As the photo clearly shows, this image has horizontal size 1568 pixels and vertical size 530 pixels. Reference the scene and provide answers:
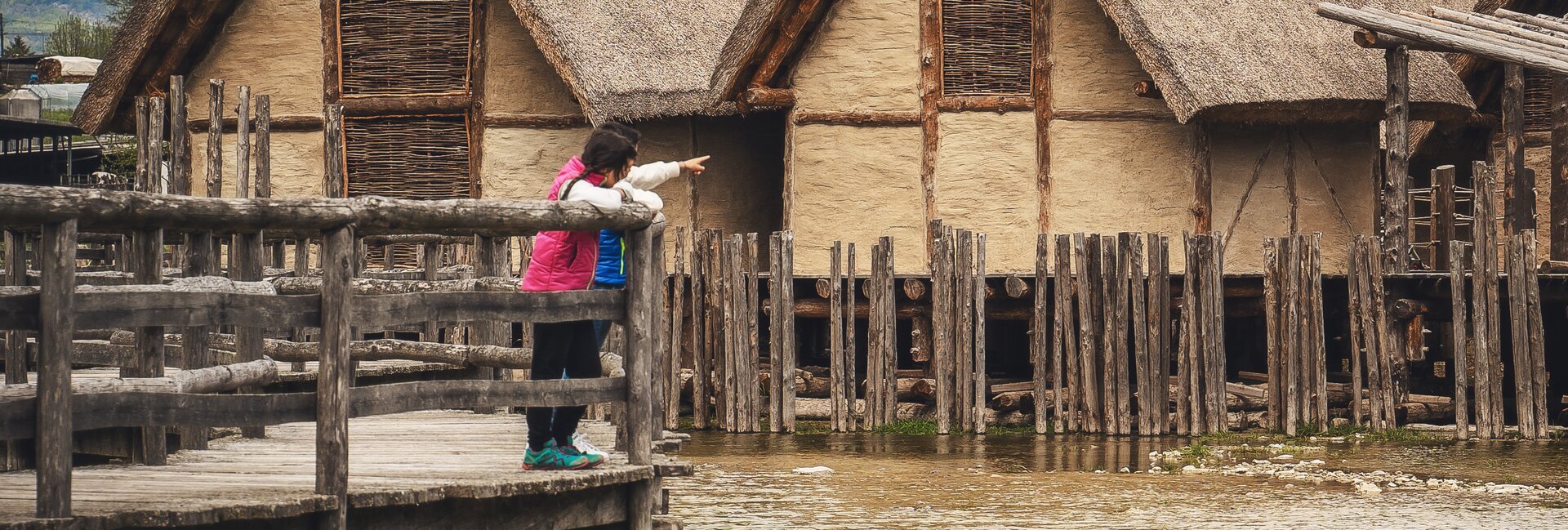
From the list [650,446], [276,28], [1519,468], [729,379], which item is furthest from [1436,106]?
[650,446]

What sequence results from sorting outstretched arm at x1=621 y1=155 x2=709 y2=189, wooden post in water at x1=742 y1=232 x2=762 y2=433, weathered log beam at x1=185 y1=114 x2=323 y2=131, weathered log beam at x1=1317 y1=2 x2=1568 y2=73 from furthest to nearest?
weathered log beam at x1=185 y1=114 x2=323 y2=131
weathered log beam at x1=1317 y1=2 x2=1568 y2=73
wooden post in water at x1=742 y1=232 x2=762 y2=433
outstretched arm at x1=621 y1=155 x2=709 y2=189

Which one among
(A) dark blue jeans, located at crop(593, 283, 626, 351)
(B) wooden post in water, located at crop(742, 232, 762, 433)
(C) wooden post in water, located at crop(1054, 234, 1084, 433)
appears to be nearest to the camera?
(A) dark blue jeans, located at crop(593, 283, 626, 351)

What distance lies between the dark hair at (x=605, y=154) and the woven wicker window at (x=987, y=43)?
10086 millimetres

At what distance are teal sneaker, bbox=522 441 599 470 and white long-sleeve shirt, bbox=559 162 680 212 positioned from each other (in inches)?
38.4

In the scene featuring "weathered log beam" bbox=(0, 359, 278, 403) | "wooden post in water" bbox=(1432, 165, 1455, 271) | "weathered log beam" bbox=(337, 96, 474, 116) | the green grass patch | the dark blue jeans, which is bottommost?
the green grass patch

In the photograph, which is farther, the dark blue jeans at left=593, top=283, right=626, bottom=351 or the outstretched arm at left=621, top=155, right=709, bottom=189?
the outstretched arm at left=621, top=155, right=709, bottom=189

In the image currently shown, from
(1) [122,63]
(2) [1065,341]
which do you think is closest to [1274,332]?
(2) [1065,341]

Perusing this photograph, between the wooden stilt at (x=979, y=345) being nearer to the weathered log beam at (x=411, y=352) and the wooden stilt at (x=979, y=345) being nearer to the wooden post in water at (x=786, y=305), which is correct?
the wooden post in water at (x=786, y=305)

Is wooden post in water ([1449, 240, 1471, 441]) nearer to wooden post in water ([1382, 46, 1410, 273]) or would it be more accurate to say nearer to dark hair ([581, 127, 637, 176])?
wooden post in water ([1382, 46, 1410, 273])

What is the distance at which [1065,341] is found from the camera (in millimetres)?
13938

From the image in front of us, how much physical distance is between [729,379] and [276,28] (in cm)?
673

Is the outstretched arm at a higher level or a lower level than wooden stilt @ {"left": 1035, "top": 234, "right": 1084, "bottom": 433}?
higher

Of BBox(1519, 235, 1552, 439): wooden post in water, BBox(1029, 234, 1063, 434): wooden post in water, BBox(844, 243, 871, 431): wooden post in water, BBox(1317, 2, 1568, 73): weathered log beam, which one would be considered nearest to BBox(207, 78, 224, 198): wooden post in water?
BBox(844, 243, 871, 431): wooden post in water

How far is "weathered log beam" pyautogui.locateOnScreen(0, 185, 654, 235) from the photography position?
5.05 metres
